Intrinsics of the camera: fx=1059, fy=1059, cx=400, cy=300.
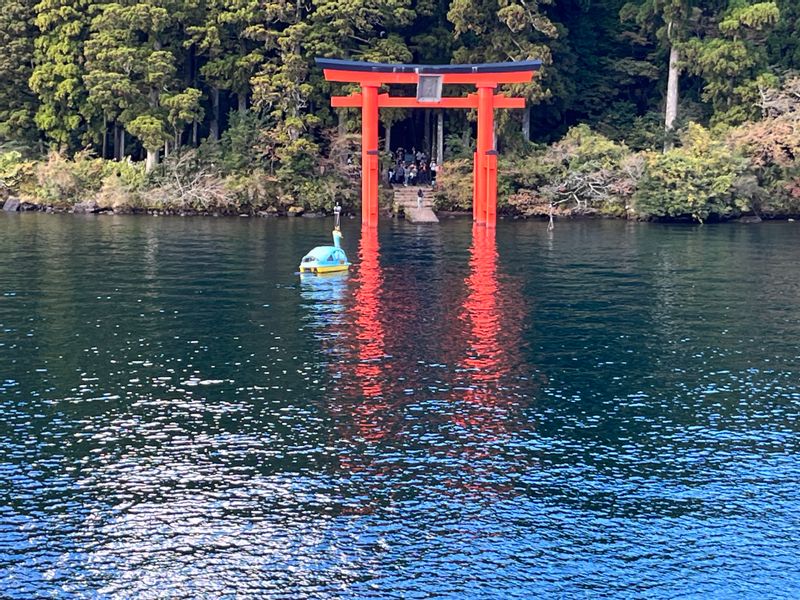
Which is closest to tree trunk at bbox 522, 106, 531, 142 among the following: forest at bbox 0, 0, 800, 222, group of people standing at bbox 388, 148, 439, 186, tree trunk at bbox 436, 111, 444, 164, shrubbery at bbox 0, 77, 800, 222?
forest at bbox 0, 0, 800, 222

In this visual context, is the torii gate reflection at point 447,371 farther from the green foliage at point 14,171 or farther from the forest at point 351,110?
the green foliage at point 14,171

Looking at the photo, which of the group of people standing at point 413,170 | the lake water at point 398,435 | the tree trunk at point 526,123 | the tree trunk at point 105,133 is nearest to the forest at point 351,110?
the tree trunk at point 526,123

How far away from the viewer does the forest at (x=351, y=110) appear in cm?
7412

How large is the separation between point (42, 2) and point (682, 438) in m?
68.9

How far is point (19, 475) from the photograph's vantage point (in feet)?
70.6


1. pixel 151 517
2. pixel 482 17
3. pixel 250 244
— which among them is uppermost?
pixel 482 17

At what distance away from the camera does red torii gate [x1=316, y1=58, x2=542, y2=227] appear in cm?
6544

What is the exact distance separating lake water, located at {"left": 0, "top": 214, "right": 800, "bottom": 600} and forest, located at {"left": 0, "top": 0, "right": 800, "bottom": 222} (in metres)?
29.8

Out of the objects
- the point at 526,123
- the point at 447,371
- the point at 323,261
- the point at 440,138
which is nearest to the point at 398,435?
the point at 447,371

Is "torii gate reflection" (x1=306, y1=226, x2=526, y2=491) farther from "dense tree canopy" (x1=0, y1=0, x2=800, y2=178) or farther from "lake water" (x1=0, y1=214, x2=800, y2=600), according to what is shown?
"dense tree canopy" (x1=0, y1=0, x2=800, y2=178)

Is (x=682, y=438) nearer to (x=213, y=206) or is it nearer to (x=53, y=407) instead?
(x=53, y=407)

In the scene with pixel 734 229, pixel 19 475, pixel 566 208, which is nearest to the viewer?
pixel 19 475

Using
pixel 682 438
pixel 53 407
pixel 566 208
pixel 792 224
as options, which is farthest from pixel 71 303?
pixel 792 224

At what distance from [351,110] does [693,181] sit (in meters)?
24.8
